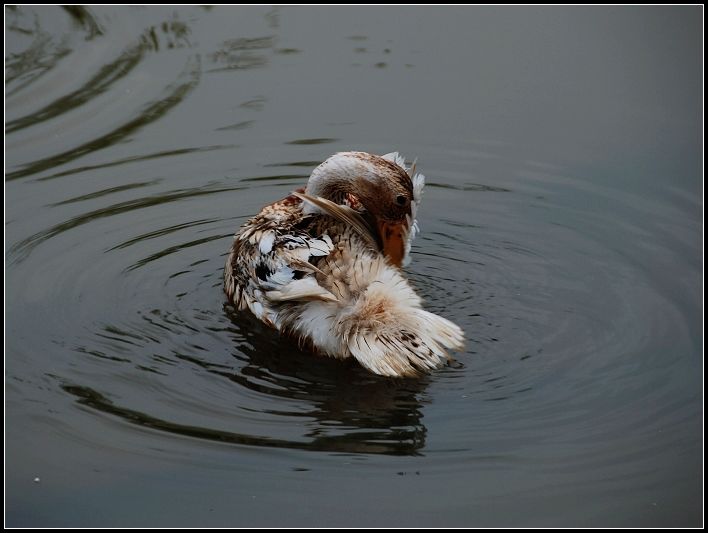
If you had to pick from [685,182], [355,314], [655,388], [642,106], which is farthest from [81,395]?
[642,106]

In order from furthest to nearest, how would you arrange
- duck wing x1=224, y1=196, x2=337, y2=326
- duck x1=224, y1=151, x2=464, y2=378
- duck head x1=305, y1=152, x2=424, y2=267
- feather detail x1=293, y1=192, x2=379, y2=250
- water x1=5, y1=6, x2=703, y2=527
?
duck head x1=305, y1=152, x2=424, y2=267, feather detail x1=293, y1=192, x2=379, y2=250, duck wing x1=224, y1=196, x2=337, y2=326, duck x1=224, y1=151, x2=464, y2=378, water x1=5, y1=6, x2=703, y2=527

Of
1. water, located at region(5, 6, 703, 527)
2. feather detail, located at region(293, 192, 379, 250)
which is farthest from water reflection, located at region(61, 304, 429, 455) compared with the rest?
feather detail, located at region(293, 192, 379, 250)

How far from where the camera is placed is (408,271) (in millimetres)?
6863

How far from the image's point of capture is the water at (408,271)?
16.3 ft

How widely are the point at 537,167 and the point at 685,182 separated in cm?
101

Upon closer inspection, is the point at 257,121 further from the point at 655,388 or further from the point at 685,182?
the point at 655,388

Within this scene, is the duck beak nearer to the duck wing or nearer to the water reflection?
the duck wing

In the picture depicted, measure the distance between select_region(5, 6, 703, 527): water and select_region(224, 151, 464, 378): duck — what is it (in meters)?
0.14

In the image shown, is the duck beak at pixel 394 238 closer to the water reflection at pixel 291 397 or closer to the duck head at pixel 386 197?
the duck head at pixel 386 197

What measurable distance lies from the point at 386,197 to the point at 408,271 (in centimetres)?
70

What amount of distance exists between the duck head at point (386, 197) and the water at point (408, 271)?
0.42 metres

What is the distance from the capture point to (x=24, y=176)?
7941 mm

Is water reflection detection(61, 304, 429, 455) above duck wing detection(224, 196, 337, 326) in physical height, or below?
below

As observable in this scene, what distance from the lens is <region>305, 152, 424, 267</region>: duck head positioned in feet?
20.7
